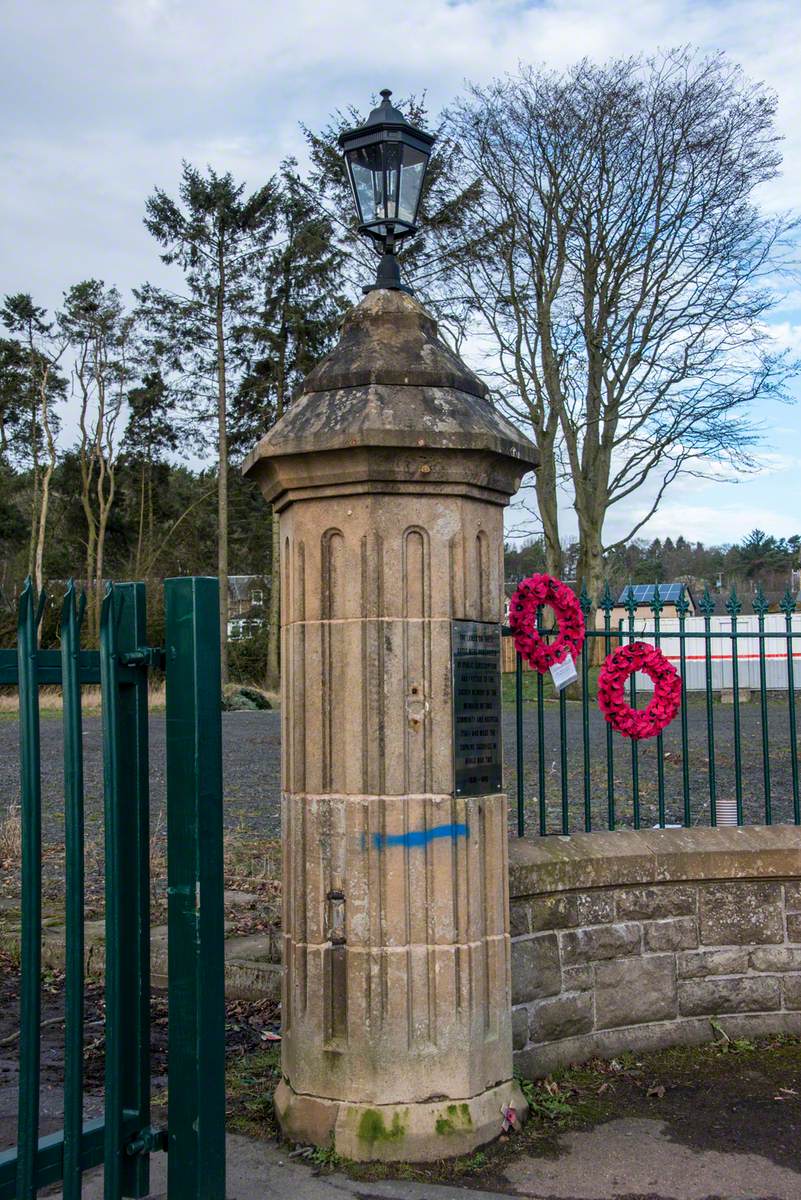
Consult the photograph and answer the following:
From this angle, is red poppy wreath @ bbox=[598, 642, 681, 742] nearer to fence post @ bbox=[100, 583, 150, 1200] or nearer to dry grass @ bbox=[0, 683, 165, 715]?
fence post @ bbox=[100, 583, 150, 1200]

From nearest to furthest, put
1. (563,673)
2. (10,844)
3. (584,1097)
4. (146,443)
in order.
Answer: (584,1097) < (563,673) < (10,844) < (146,443)

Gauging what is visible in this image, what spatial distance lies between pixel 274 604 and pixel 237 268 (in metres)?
8.70

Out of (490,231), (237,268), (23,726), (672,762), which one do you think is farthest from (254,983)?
(237,268)

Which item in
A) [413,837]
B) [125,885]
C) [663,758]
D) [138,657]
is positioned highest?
[138,657]

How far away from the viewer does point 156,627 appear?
102ft

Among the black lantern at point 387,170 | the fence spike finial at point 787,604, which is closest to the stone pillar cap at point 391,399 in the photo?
the black lantern at point 387,170

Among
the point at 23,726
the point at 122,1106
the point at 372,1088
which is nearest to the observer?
the point at 23,726

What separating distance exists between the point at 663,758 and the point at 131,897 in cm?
659

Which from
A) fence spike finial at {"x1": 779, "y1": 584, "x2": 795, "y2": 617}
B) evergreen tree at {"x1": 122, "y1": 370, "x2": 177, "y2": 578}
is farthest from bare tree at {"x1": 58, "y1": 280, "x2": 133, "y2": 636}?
fence spike finial at {"x1": 779, "y1": 584, "x2": 795, "y2": 617}

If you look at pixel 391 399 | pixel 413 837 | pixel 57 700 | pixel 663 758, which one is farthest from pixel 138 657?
pixel 57 700

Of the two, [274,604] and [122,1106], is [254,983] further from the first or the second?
[274,604]

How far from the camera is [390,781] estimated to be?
148 inches

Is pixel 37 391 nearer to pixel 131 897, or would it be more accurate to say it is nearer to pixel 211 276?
pixel 211 276

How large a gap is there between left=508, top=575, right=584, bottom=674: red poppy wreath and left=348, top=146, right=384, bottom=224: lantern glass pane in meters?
1.51
